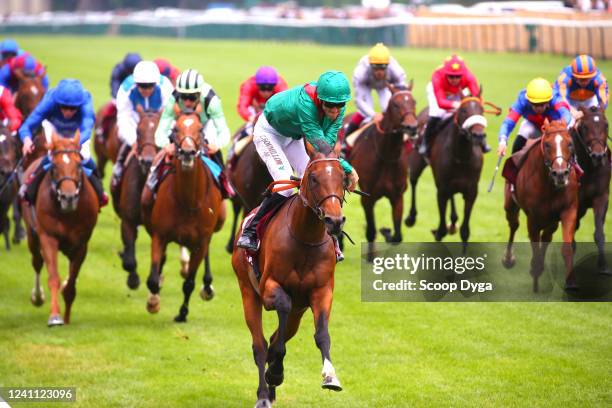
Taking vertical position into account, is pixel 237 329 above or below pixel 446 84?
below

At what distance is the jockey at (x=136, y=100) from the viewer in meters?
12.5

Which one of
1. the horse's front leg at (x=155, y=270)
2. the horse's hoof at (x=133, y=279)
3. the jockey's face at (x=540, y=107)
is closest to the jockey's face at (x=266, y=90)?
the horse's hoof at (x=133, y=279)

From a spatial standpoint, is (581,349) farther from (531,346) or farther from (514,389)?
(514,389)

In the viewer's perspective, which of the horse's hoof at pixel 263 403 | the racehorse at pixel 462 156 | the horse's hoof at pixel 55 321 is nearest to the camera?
the horse's hoof at pixel 263 403

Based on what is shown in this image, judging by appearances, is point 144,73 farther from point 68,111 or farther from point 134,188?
point 134,188

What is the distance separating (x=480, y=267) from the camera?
43.1 ft

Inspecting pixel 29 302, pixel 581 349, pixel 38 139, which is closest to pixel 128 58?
pixel 38 139

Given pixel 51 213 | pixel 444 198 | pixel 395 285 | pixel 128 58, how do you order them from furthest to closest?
pixel 128 58
pixel 444 198
pixel 395 285
pixel 51 213

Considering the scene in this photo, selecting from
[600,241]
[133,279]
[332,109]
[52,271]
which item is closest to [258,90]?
[133,279]

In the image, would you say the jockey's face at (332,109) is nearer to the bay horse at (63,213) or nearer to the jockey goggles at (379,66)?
the bay horse at (63,213)

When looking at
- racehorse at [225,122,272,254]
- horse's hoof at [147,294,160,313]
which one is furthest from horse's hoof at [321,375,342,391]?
racehorse at [225,122,272,254]

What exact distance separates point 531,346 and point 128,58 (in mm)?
7555

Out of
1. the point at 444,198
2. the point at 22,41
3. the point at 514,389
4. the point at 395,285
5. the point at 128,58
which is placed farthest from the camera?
the point at 22,41

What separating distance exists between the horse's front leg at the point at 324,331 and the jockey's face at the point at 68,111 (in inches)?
185
